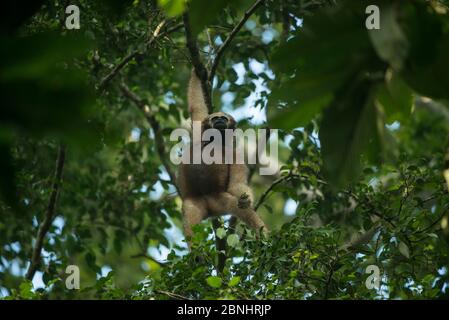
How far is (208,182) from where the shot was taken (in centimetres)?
929

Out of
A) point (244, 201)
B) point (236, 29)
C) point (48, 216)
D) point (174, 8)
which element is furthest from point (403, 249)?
point (174, 8)

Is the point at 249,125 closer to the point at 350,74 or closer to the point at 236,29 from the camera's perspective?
the point at 236,29

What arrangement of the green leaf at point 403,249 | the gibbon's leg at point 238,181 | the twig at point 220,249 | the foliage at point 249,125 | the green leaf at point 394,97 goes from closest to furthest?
the foliage at point 249,125 < the green leaf at point 394,97 < the green leaf at point 403,249 < the twig at point 220,249 < the gibbon's leg at point 238,181

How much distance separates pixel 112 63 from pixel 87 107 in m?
7.52

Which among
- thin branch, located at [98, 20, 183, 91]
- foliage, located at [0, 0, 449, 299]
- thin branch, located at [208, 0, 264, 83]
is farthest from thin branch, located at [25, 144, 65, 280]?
thin branch, located at [208, 0, 264, 83]

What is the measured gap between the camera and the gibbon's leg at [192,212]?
868cm

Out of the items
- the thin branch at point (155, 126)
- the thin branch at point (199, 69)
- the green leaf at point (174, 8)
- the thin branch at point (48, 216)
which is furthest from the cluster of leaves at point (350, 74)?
the thin branch at point (155, 126)

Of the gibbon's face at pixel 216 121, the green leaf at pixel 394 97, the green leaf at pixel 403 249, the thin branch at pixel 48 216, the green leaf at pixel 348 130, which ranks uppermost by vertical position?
the gibbon's face at pixel 216 121

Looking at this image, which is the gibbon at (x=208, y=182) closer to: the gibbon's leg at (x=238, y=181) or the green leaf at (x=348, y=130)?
the gibbon's leg at (x=238, y=181)

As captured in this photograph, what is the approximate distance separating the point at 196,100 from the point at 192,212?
153cm
